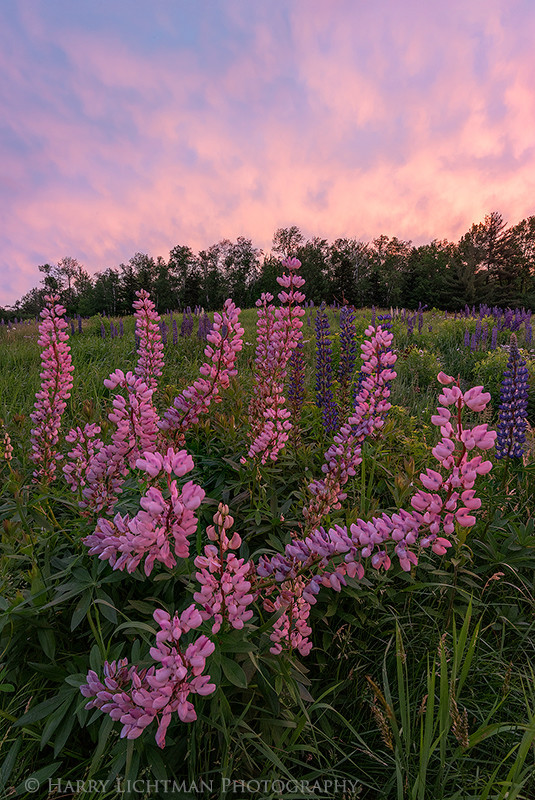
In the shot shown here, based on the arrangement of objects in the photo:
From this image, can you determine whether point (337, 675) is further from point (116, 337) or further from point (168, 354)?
point (116, 337)

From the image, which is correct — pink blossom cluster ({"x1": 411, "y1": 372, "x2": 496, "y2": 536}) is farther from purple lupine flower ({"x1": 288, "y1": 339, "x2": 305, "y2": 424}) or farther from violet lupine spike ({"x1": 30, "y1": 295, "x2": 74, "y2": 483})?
violet lupine spike ({"x1": 30, "y1": 295, "x2": 74, "y2": 483})

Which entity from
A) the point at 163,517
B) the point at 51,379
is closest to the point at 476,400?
the point at 163,517

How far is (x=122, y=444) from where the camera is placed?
1831mm

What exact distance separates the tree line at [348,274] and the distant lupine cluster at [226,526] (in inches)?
1628

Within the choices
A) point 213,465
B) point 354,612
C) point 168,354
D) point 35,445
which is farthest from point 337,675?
point 168,354

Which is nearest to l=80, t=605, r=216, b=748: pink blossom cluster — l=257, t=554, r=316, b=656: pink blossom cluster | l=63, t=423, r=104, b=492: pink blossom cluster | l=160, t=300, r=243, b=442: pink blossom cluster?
l=257, t=554, r=316, b=656: pink blossom cluster

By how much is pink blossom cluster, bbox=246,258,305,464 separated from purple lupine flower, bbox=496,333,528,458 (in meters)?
1.37

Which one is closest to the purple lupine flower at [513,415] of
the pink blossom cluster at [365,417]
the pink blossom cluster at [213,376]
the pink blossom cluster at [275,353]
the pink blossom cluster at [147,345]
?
the pink blossom cluster at [365,417]

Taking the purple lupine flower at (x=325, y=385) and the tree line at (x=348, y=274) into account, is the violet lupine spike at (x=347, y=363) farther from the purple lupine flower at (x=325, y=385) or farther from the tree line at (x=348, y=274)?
the tree line at (x=348, y=274)

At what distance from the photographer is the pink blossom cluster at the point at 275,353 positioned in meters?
2.28

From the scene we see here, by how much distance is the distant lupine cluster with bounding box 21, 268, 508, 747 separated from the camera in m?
1.03

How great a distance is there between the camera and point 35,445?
283cm

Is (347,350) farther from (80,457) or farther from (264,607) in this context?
(264,607)

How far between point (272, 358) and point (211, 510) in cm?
103
